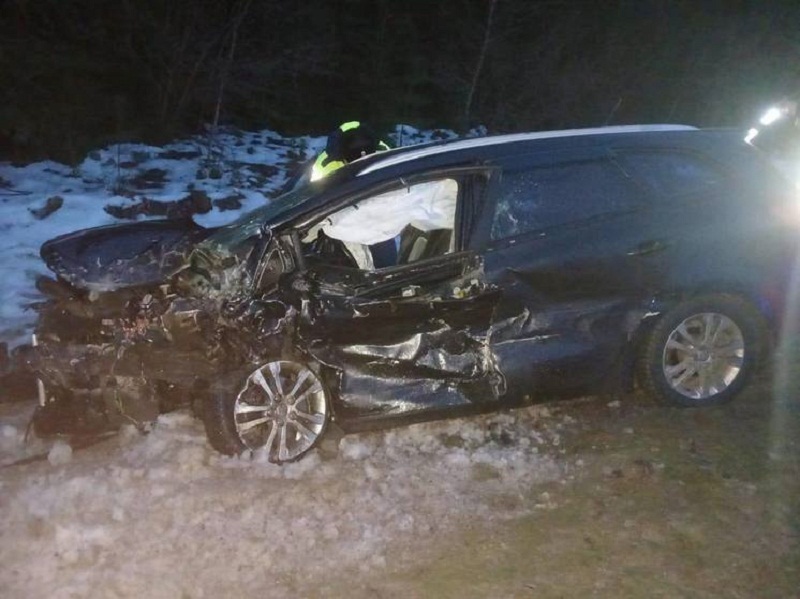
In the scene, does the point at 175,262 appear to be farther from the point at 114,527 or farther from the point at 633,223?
the point at 633,223

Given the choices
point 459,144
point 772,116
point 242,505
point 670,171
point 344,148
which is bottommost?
point 242,505

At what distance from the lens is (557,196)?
435 cm

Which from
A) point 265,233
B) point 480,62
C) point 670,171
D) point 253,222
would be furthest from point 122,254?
point 480,62

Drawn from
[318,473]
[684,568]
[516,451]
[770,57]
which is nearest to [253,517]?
[318,473]

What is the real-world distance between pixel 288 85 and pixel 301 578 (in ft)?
48.2

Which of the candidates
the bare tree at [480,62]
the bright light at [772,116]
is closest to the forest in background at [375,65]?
the bare tree at [480,62]

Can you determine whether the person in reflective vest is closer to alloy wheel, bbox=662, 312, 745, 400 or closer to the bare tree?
alloy wheel, bbox=662, 312, 745, 400

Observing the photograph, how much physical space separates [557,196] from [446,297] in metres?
0.87

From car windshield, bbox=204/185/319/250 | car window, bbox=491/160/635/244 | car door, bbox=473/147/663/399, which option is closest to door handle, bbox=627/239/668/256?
car door, bbox=473/147/663/399

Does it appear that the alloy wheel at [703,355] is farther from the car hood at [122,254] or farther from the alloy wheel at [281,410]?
the car hood at [122,254]

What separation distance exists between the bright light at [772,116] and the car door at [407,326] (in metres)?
7.83

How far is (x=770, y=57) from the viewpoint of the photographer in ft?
91.7

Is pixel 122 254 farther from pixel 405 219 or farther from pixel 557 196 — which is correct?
pixel 557 196

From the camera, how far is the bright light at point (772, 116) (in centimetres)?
1044
